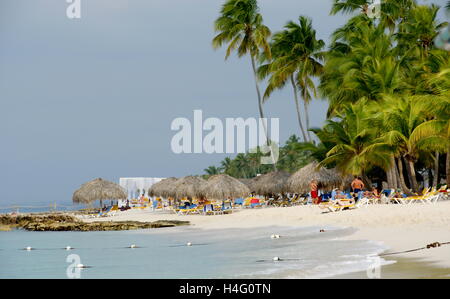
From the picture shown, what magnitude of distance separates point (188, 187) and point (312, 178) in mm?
6655

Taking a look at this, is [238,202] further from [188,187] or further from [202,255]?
[202,255]

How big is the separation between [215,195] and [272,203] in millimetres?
3540

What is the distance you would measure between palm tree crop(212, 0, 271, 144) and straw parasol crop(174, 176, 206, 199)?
352 inches

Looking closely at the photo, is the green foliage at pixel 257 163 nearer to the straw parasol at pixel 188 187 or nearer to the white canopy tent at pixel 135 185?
the white canopy tent at pixel 135 185

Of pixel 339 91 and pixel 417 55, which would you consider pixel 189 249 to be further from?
pixel 417 55

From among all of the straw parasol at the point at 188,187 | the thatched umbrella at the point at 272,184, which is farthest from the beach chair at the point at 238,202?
the straw parasol at the point at 188,187

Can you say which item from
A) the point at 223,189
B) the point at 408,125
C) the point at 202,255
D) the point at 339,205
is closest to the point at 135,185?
the point at 223,189

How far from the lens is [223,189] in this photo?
26.5m

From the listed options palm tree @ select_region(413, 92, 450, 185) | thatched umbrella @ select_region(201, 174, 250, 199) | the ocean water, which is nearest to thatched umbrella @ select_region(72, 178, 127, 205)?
thatched umbrella @ select_region(201, 174, 250, 199)

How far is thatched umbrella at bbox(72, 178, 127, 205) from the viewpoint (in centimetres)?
3053

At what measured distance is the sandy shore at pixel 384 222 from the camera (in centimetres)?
1053

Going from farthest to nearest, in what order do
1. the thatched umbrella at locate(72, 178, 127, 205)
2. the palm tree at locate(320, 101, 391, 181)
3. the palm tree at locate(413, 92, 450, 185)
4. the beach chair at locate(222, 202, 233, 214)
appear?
the thatched umbrella at locate(72, 178, 127, 205)
the beach chair at locate(222, 202, 233, 214)
the palm tree at locate(320, 101, 391, 181)
the palm tree at locate(413, 92, 450, 185)

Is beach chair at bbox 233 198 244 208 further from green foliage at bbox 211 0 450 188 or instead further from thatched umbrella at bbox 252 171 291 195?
green foliage at bbox 211 0 450 188
